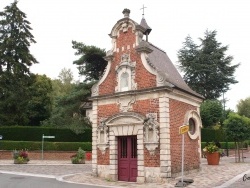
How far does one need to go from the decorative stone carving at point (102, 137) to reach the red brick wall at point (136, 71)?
1.80 m

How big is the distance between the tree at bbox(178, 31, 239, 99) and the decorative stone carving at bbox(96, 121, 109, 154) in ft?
95.3

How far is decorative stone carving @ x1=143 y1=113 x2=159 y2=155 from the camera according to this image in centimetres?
1364

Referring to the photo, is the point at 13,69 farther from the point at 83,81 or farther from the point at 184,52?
the point at 184,52

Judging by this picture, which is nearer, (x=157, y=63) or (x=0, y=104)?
(x=157, y=63)

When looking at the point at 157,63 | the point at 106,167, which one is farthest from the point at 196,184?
the point at 157,63

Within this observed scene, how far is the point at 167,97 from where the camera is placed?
13844mm

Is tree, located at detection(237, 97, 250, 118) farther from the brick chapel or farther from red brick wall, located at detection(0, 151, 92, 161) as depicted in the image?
the brick chapel

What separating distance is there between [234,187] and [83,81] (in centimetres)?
2366

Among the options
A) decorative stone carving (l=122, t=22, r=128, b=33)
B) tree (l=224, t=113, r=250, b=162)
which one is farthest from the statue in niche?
tree (l=224, t=113, r=250, b=162)

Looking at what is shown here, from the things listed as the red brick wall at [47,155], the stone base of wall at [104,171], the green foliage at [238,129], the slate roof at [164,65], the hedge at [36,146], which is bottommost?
the red brick wall at [47,155]

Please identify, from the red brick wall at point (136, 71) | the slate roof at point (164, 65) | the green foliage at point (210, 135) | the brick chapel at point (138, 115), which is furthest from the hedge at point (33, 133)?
the slate roof at point (164, 65)

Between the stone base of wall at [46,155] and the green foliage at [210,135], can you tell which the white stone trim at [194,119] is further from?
the green foliage at [210,135]

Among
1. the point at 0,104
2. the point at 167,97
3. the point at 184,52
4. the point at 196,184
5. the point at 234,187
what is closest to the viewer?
the point at 234,187

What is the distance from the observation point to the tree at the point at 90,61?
31750 mm
